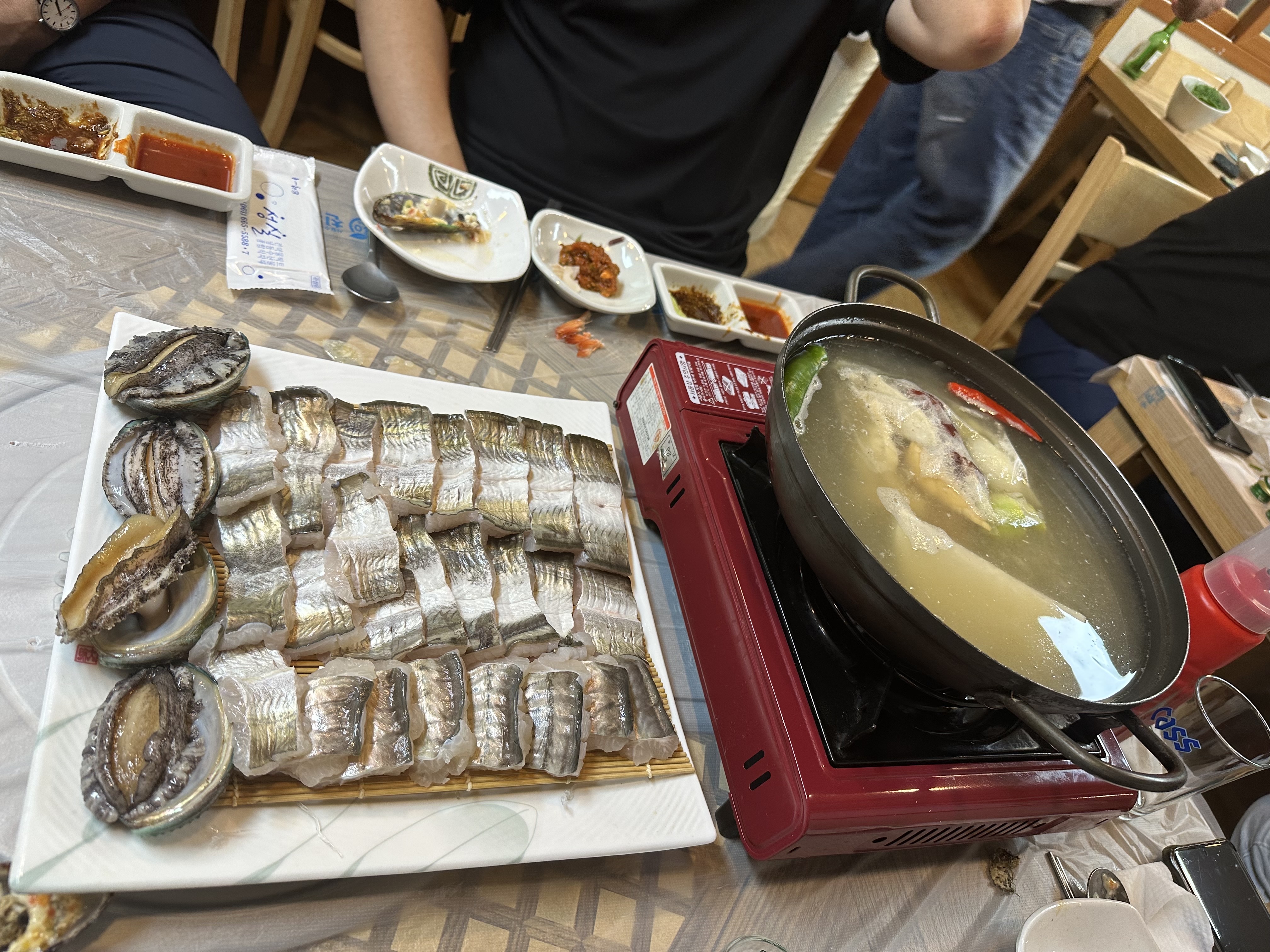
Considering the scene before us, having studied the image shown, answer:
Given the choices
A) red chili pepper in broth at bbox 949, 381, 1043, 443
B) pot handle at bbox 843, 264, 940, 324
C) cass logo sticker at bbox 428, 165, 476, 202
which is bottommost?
cass logo sticker at bbox 428, 165, 476, 202

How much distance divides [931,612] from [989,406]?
31.3 inches

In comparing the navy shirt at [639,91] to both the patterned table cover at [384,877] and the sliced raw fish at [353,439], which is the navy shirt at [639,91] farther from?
the sliced raw fish at [353,439]

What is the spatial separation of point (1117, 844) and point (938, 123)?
3.14 m

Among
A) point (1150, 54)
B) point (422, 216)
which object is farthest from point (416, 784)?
point (1150, 54)

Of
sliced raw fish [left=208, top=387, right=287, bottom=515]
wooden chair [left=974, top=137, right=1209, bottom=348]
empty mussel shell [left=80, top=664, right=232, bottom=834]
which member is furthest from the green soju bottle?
empty mussel shell [left=80, top=664, right=232, bottom=834]

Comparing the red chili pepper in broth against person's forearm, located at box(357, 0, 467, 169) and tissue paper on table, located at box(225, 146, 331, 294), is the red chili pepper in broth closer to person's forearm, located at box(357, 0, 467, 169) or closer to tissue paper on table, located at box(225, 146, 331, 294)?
tissue paper on table, located at box(225, 146, 331, 294)

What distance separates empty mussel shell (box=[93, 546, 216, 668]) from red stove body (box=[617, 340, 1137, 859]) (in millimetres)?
879

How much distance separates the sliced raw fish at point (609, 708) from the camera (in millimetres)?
1196

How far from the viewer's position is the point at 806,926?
4.08ft

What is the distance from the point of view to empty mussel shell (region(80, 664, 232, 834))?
2.85 ft

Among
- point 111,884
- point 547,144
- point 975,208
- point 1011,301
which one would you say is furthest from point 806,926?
point 1011,301

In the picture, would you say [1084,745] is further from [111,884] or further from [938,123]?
[938,123]

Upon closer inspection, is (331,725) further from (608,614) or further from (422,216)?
(422,216)

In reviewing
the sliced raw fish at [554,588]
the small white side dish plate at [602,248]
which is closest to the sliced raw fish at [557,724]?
the sliced raw fish at [554,588]
